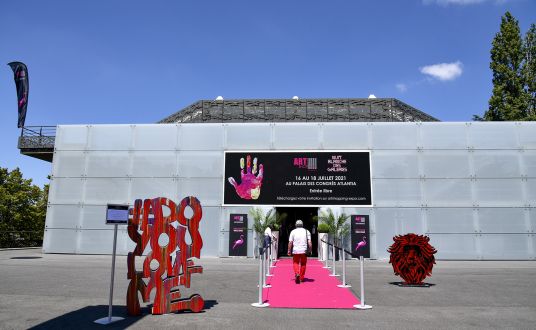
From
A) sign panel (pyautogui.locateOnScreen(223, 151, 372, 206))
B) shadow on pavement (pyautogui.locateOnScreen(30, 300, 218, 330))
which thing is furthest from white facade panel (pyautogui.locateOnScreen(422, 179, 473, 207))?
shadow on pavement (pyautogui.locateOnScreen(30, 300, 218, 330))

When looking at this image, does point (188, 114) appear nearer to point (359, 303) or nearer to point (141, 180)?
point (141, 180)

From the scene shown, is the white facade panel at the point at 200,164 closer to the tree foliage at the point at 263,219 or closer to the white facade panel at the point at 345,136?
the tree foliage at the point at 263,219

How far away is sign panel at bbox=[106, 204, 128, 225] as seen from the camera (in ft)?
22.4

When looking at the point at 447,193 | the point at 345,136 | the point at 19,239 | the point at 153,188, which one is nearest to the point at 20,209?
the point at 19,239

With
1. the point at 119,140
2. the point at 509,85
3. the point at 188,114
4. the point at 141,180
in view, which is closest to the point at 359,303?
the point at 141,180

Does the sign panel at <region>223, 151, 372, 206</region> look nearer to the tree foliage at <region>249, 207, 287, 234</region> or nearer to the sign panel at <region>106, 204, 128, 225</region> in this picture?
the tree foliage at <region>249, 207, 287, 234</region>

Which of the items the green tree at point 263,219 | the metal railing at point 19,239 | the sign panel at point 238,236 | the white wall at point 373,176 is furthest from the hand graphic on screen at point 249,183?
the metal railing at point 19,239

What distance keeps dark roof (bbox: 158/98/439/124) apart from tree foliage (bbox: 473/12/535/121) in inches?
342

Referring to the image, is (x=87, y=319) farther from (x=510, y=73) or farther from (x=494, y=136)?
(x=510, y=73)

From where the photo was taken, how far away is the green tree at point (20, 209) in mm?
29841

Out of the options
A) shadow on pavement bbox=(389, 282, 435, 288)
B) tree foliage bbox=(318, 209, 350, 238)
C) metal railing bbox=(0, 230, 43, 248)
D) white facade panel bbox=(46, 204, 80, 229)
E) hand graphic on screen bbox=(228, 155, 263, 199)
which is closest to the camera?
shadow on pavement bbox=(389, 282, 435, 288)

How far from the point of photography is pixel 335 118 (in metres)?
28.3

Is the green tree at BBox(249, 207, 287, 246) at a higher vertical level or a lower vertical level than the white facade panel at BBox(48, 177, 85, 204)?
lower

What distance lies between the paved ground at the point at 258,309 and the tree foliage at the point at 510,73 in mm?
22818
